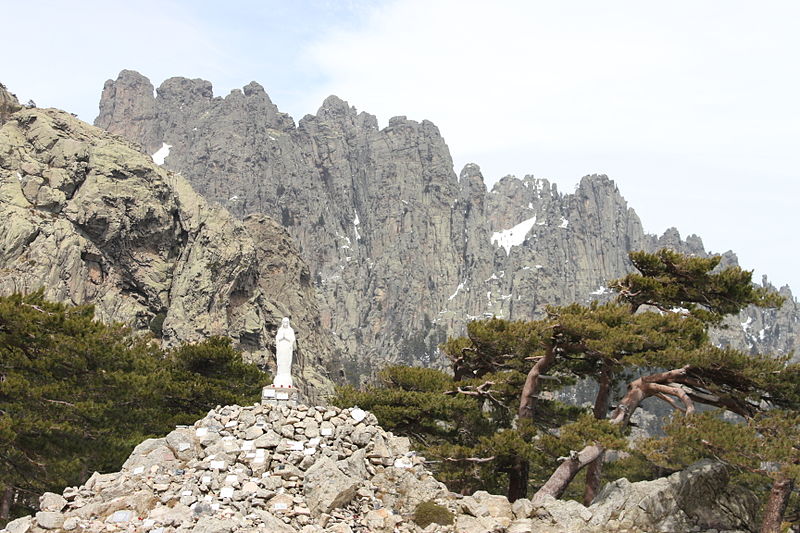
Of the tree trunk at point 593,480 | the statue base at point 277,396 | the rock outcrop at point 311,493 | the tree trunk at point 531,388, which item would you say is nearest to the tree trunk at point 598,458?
the tree trunk at point 593,480

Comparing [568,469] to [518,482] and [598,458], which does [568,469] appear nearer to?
[598,458]

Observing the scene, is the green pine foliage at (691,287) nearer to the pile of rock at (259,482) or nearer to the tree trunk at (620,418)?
the tree trunk at (620,418)

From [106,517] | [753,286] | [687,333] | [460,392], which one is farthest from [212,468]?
[753,286]

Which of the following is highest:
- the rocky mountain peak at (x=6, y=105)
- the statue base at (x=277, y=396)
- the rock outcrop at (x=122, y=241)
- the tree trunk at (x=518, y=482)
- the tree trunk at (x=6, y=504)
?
the rocky mountain peak at (x=6, y=105)

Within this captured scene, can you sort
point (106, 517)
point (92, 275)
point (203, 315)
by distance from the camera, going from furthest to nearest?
point (203, 315)
point (92, 275)
point (106, 517)

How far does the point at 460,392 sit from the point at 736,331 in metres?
192

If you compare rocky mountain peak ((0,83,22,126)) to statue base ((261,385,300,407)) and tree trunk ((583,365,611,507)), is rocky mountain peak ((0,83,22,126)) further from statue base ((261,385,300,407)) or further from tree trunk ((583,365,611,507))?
tree trunk ((583,365,611,507))

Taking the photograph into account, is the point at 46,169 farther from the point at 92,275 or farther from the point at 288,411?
the point at 288,411

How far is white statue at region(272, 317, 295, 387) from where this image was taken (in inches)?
786

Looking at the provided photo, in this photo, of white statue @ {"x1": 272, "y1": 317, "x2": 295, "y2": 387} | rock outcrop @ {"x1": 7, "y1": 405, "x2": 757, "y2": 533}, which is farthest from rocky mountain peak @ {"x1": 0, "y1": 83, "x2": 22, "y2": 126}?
rock outcrop @ {"x1": 7, "y1": 405, "x2": 757, "y2": 533}

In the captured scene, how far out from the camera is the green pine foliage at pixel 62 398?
21.8m

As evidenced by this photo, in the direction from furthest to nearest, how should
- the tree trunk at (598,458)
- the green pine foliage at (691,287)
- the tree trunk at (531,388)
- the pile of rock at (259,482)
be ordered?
the tree trunk at (531,388), the green pine foliage at (691,287), the tree trunk at (598,458), the pile of rock at (259,482)

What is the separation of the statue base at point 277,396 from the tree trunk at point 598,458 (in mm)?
10814

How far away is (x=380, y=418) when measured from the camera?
82.8 feet
